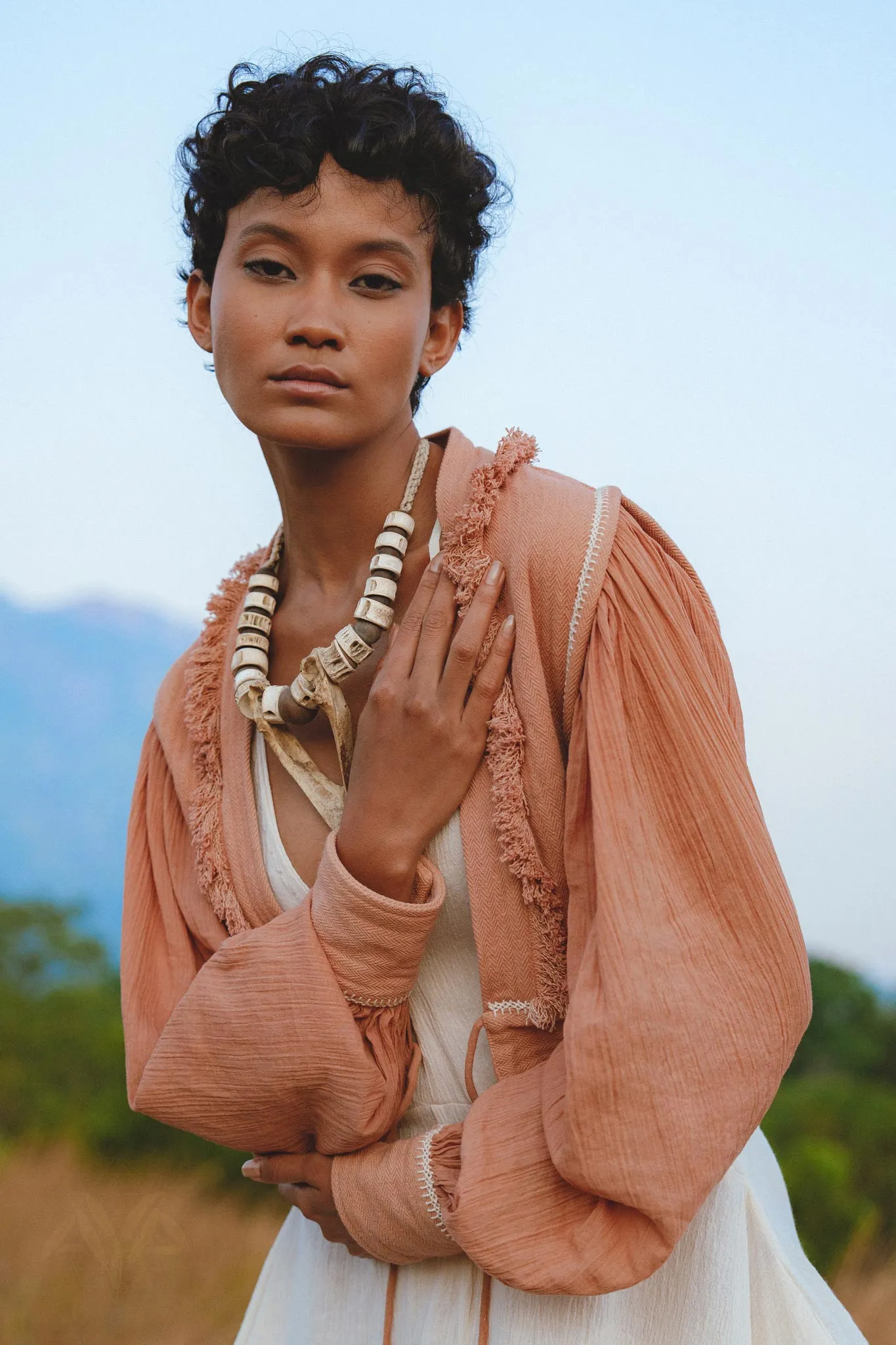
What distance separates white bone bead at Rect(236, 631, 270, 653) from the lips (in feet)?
1.25

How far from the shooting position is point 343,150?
4.82ft

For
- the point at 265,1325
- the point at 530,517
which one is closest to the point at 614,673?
the point at 530,517

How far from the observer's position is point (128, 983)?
167 centimetres

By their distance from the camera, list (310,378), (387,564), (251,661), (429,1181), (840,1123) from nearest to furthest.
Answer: (429,1181) → (310,378) → (387,564) → (251,661) → (840,1123)

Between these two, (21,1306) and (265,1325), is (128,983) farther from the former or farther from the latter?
(21,1306)

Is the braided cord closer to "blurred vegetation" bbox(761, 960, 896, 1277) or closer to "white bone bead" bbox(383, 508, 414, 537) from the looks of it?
"white bone bead" bbox(383, 508, 414, 537)

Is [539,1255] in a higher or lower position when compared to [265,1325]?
higher

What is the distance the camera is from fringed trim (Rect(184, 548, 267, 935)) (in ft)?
5.22

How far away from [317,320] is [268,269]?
0.43 feet

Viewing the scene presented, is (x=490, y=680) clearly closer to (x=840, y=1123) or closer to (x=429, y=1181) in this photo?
(x=429, y=1181)

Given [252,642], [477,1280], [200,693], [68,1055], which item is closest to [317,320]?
[252,642]

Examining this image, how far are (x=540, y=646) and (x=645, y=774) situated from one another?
0.65ft

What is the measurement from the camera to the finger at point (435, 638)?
4.64 ft

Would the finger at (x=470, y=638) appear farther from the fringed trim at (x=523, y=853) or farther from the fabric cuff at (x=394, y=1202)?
the fabric cuff at (x=394, y=1202)
